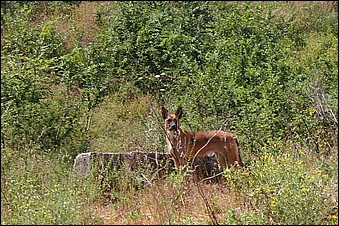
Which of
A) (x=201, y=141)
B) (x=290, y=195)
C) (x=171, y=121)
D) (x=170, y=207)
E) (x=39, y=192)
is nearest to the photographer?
(x=290, y=195)

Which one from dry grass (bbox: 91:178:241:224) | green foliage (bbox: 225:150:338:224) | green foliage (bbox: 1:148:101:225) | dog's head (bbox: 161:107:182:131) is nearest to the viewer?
green foliage (bbox: 225:150:338:224)

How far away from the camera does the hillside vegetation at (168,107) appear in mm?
5059

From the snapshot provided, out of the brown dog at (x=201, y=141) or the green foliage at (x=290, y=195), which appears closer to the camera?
the green foliage at (x=290, y=195)

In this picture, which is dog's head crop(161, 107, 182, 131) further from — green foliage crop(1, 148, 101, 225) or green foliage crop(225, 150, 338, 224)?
green foliage crop(225, 150, 338, 224)

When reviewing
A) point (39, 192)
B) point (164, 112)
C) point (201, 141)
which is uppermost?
point (164, 112)

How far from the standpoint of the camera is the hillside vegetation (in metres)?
5.06

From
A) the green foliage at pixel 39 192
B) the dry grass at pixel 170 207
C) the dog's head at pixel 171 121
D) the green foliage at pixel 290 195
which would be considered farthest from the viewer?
the dog's head at pixel 171 121

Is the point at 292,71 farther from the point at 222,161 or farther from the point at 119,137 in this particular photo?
the point at 119,137

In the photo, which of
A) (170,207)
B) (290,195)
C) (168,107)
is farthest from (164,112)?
(290,195)

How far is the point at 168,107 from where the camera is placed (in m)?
8.99

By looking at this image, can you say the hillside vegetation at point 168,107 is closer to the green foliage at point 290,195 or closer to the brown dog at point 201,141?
the green foliage at point 290,195

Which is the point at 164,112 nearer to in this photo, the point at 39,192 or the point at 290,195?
the point at 39,192

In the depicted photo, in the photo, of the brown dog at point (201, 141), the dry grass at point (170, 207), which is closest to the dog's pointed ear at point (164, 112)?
the brown dog at point (201, 141)

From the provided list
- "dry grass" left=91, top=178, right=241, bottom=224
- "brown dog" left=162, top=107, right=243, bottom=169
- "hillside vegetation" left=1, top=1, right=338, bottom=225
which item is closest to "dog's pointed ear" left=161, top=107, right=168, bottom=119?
"brown dog" left=162, top=107, right=243, bottom=169
